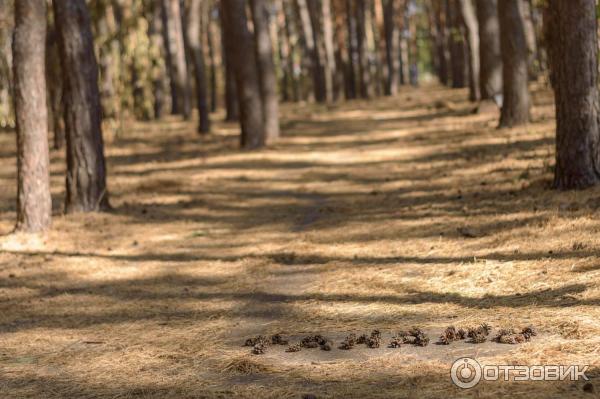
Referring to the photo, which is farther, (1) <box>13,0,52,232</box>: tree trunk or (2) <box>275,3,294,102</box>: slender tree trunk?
(2) <box>275,3,294,102</box>: slender tree trunk

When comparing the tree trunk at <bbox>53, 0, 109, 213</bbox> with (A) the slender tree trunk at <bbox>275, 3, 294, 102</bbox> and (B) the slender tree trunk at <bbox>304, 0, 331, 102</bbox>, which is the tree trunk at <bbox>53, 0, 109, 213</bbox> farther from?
(A) the slender tree trunk at <bbox>275, 3, 294, 102</bbox>

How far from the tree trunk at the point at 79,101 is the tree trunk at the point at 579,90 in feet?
20.1

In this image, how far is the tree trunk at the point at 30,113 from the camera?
33.7ft

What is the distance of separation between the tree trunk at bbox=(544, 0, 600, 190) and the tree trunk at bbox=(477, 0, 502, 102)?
34.5ft

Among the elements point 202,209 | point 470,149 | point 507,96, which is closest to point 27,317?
point 202,209

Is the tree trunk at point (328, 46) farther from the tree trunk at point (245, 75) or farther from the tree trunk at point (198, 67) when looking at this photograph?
the tree trunk at point (245, 75)

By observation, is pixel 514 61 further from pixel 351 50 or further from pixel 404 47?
pixel 404 47

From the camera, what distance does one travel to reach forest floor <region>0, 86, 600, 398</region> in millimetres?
5062

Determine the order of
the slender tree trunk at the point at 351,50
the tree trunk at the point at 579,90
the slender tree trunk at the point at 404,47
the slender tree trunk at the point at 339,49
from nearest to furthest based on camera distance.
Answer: the tree trunk at the point at 579,90, the slender tree trunk at the point at 339,49, the slender tree trunk at the point at 351,50, the slender tree trunk at the point at 404,47

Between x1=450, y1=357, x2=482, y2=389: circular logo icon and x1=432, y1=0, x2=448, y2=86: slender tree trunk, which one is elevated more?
x1=432, y1=0, x2=448, y2=86: slender tree trunk

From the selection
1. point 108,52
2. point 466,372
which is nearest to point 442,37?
point 108,52

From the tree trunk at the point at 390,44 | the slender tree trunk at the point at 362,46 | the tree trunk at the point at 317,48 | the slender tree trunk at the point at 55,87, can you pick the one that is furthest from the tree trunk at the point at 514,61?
the tree trunk at the point at 390,44

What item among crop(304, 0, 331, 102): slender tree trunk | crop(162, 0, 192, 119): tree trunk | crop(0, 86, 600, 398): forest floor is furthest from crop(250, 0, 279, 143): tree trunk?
crop(304, 0, 331, 102): slender tree trunk

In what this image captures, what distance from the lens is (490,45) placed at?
2006 centimetres
